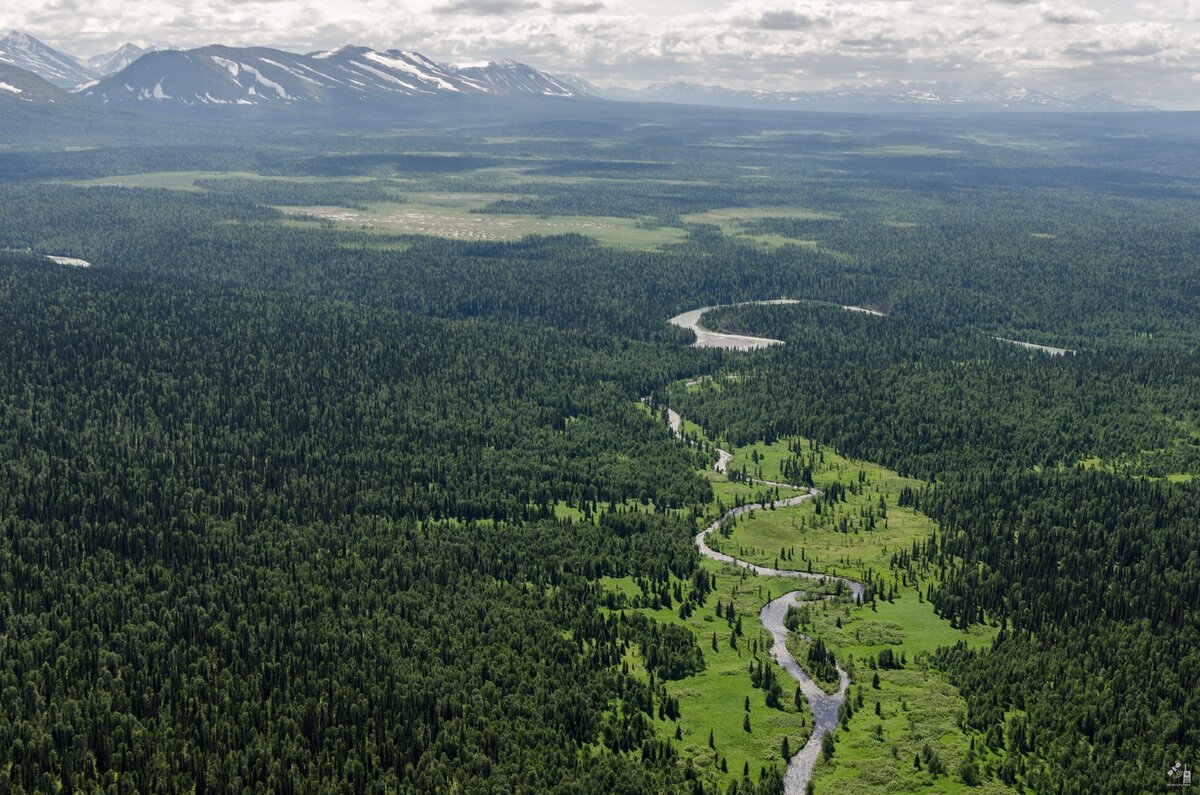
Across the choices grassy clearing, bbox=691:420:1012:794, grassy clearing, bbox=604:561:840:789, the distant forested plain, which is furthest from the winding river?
the distant forested plain

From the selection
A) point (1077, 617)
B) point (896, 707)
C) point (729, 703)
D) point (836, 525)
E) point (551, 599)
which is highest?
point (1077, 617)

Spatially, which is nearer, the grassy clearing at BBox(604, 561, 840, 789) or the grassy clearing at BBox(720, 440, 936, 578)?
the grassy clearing at BBox(604, 561, 840, 789)

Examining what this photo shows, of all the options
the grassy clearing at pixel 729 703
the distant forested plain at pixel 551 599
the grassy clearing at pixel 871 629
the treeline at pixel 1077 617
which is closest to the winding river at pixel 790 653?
the grassy clearing at pixel 729 703

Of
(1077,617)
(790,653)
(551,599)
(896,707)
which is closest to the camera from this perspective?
(896,707)

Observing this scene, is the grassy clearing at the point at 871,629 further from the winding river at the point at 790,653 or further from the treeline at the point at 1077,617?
the treeline at the point at 1077,617

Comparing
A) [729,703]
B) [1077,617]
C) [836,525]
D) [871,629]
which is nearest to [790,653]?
[871,629]

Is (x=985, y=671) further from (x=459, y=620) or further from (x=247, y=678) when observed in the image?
(x=247, y=678)

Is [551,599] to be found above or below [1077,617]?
below

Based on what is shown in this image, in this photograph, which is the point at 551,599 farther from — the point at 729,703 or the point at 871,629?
the point at 871,629

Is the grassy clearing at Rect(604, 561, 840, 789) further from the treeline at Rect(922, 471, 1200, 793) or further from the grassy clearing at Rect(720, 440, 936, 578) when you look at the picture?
Answer: the treeline at Rect(922, 471, 1200, 793)

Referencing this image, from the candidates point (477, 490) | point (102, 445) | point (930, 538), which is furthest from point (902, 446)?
point (102, 445)

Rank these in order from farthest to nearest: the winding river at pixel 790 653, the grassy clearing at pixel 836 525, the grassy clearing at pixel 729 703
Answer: the grassy clearing at pixel 836 525 < the grassy clearing at pixel 729 703 < the winding river at pixel 790 653
